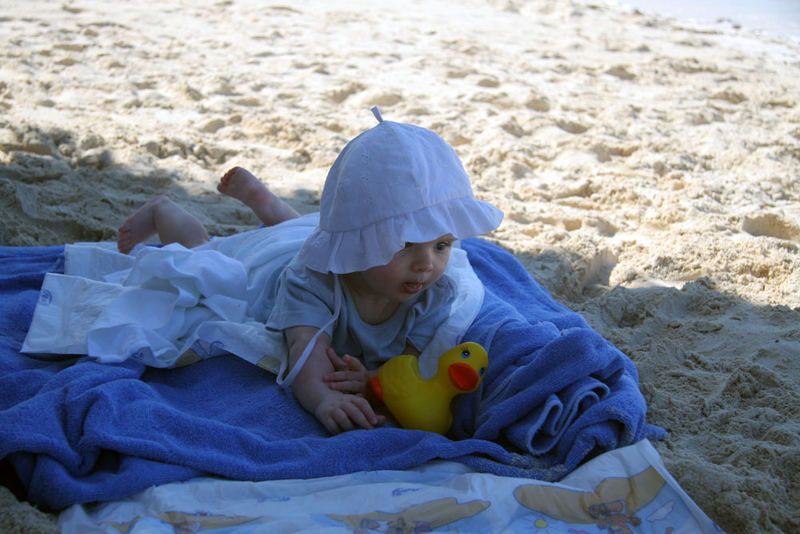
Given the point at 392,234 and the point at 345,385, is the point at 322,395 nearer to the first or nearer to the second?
the point at 345,385

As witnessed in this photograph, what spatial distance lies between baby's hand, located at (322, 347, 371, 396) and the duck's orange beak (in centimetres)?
24

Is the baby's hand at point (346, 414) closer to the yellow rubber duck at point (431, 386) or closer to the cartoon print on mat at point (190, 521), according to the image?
the yellow rubber duck at point (431, 386)

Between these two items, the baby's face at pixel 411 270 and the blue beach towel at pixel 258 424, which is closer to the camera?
the blue beach towel at pixel 258 424

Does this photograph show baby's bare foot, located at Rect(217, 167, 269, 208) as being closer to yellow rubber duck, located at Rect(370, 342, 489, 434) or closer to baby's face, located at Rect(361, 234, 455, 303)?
baby's face, located at Rect(361, 234, 455, 303)

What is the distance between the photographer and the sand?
1.83 metres

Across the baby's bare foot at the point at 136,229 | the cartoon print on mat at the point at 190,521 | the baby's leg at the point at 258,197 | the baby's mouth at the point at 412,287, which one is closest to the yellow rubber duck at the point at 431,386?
the baby's mouth at the point at 412,287

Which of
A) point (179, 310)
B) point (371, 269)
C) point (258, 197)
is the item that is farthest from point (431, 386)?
point (258, 197)

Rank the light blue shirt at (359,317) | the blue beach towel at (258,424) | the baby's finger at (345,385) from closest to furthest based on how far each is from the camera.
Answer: the blue beach towel at (258,424) → the baby's finger at (345,385) → the light blue shirt at (359,317)

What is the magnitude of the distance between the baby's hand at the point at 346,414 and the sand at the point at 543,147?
1.99ft

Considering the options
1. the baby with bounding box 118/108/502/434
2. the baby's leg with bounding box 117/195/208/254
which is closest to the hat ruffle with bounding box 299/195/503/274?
the baby with bounding box 118/108/502/434

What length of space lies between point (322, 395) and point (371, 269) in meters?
0.31

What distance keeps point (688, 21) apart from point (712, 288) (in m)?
5.68

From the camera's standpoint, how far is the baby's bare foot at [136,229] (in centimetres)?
236

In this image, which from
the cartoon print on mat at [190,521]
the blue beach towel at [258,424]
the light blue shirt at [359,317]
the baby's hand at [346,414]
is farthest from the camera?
the light blue shirt at [359,317]
